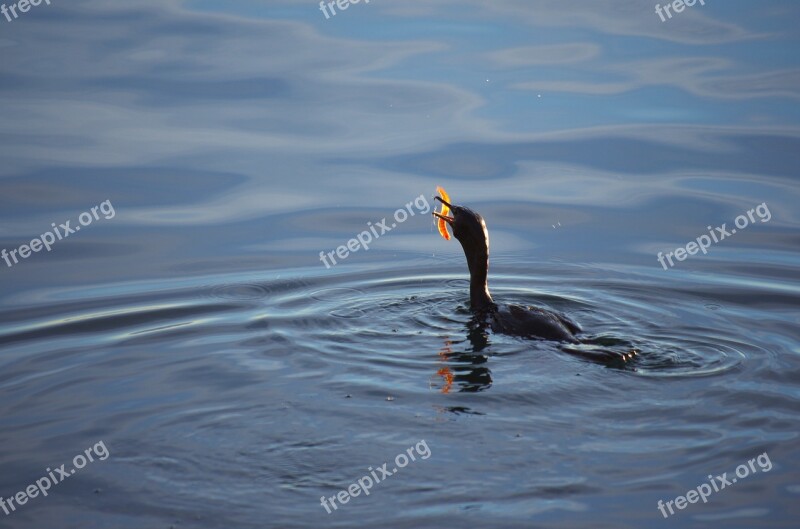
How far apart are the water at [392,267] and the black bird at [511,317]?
180mm

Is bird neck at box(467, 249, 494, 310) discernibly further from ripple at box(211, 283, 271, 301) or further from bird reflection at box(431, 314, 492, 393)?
ripple at box(211, 283, 271, 301)

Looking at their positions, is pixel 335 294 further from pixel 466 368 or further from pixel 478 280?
pixel 466 368

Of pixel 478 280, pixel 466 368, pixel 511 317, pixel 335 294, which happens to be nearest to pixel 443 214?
pixel 478 280

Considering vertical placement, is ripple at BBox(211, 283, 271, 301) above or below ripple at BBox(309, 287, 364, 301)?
above

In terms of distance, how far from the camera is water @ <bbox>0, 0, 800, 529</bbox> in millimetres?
7461

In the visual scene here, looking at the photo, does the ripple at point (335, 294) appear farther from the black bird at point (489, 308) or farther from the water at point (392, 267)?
the black bird at point (489, 308)

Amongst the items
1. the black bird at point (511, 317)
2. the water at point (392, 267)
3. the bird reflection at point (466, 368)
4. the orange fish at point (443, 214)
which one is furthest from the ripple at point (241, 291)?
the bird reflection at point (466, 368)

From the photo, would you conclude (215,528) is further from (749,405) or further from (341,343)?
(749,405)

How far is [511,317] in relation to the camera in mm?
10344

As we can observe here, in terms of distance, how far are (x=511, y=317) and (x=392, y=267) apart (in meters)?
2.51

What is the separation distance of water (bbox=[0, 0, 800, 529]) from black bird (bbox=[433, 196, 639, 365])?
0.18m

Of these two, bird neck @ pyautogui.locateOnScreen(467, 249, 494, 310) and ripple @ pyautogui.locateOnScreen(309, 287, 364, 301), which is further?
ripple @ pyautogui.locateOnScreen(309, 287, 364, 301)

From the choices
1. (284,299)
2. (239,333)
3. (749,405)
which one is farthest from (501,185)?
(749,405)

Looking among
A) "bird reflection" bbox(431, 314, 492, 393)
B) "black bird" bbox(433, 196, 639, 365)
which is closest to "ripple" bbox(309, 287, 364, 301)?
"black bird" bbox(433, 196, 639, 365)
